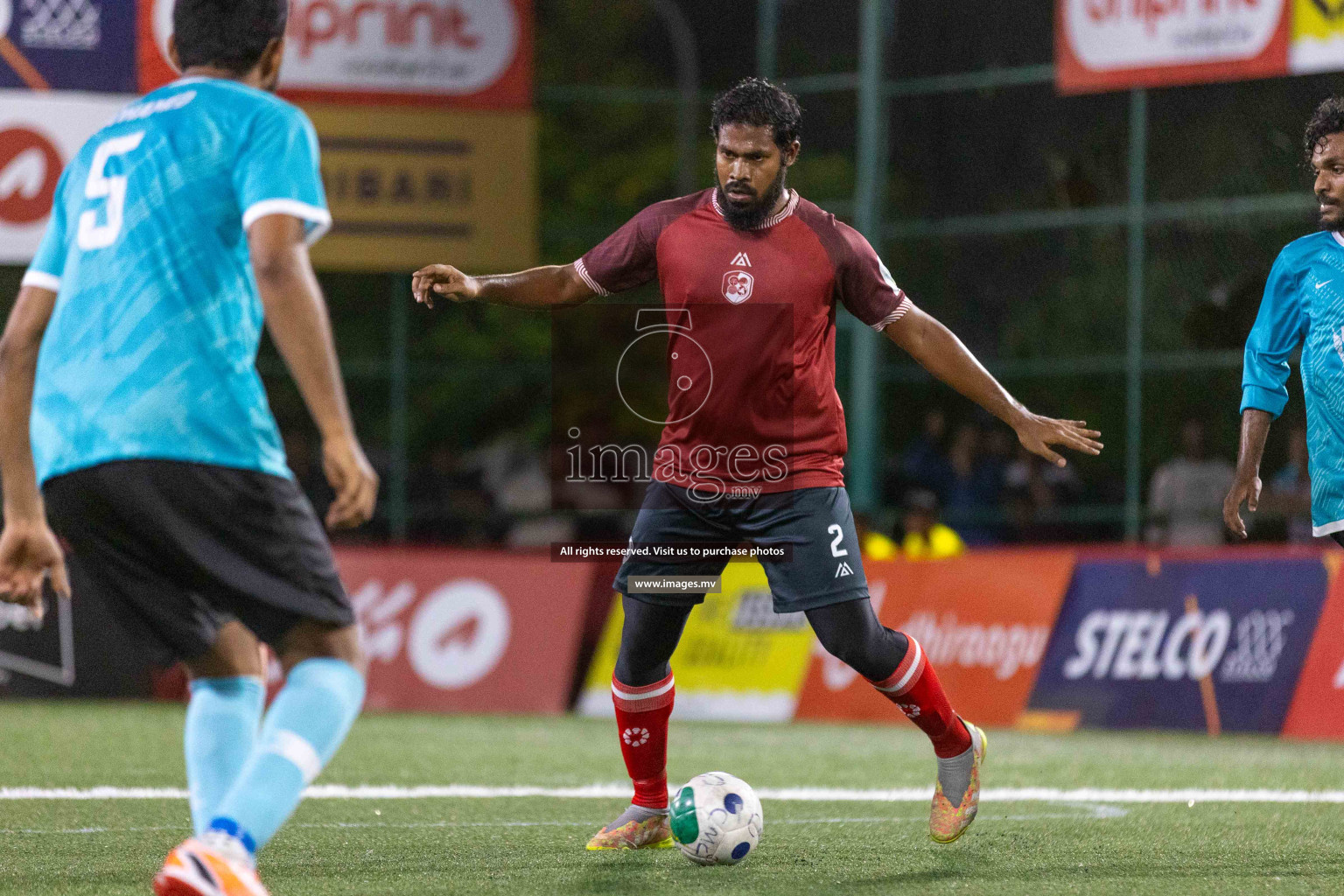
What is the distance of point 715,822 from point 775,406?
4.44ft

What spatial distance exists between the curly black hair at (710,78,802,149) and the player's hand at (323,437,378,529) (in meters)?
2.48

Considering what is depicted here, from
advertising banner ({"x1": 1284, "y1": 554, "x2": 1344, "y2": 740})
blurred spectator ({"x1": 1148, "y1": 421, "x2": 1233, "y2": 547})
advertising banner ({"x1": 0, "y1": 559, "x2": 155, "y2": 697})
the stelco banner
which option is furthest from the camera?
blurred spectator ({"x1": 1148, "y1": 421, "x2": 1233, "y2": 547})

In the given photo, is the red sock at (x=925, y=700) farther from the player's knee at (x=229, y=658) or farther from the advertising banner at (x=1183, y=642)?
the advertising banner at (x=1183, y=642)

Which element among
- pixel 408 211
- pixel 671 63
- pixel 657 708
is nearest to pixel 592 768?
pixel 657 708

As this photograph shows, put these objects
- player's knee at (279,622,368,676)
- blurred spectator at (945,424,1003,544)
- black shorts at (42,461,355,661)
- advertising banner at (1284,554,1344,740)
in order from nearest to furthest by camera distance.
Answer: black shorts at (42,461,355,661) < player's knee at (279,622,368,676) < advertising banner at (1284,554,1344,740) < blurred spectator at (945,424,1003,544)

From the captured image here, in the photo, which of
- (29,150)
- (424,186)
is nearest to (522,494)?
(424,186)

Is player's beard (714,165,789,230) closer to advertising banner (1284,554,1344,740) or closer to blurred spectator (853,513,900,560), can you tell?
advertising banner (1284,554,1344,740)

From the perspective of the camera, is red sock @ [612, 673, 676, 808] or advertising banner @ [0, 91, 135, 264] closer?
red sock @ [612, 673, 676, 808]

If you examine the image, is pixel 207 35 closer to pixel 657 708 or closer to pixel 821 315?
pixel 821 315

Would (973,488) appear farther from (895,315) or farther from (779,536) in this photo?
(779,536)

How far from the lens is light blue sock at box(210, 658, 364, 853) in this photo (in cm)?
440

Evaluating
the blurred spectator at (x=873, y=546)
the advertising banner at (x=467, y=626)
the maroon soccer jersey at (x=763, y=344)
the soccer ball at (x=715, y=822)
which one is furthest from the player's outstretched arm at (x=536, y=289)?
the blurred spectator at (x=873, y=546)

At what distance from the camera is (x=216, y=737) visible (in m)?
4.80

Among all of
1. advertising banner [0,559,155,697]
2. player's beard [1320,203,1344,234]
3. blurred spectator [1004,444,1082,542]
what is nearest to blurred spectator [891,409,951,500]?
blurred spectator [1004,444,1082,542]
